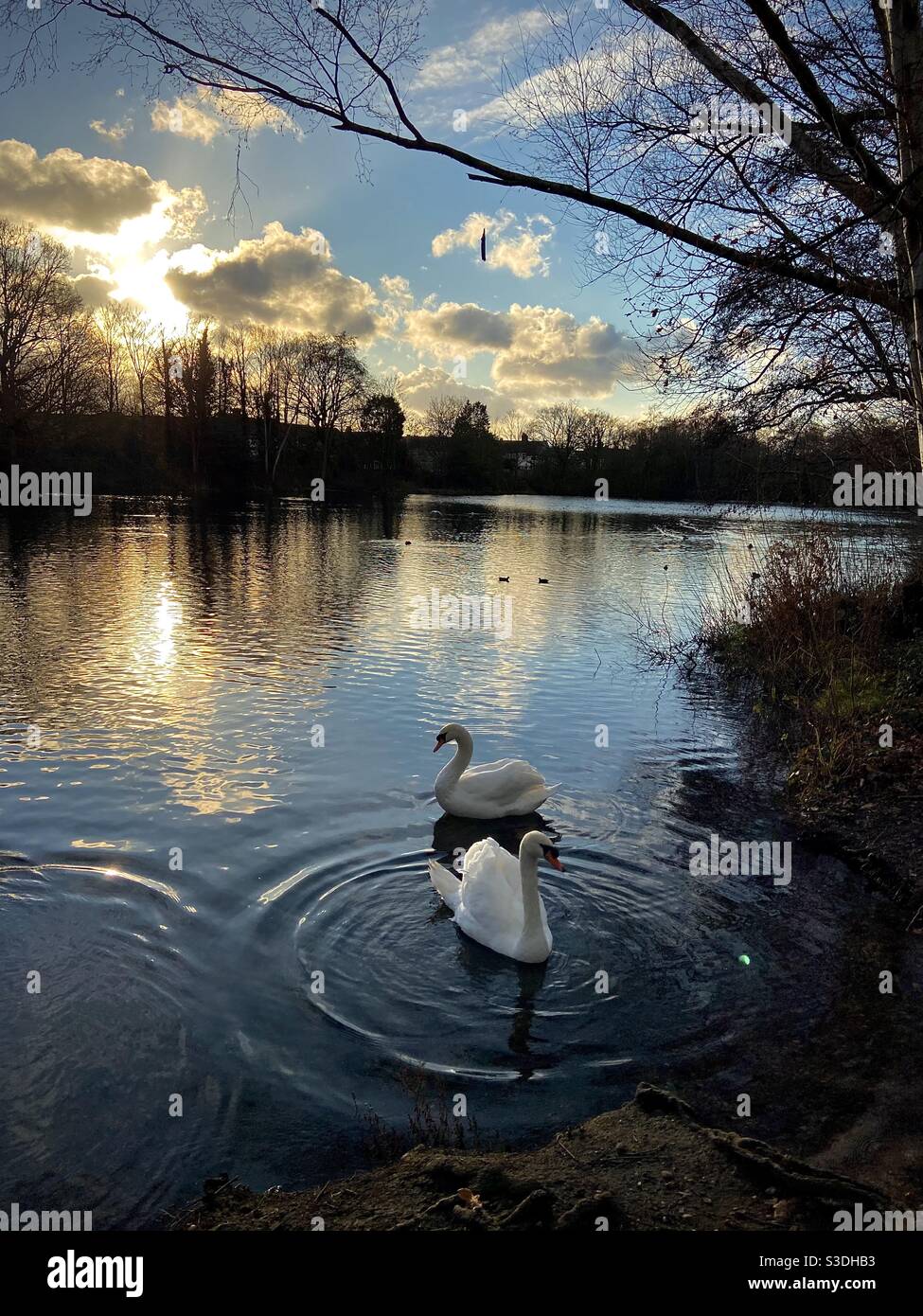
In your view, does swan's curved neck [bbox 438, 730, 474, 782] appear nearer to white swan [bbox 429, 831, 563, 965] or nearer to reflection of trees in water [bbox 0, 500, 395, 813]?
reflection of trees in water [bbox 0, 500, 395, 813]

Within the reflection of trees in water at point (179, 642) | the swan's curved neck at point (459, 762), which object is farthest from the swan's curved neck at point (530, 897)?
the reflection of trees in water at point (179, 642)

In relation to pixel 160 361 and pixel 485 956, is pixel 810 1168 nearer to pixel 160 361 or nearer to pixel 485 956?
pixel 485 956

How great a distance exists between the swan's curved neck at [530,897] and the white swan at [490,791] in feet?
8.43

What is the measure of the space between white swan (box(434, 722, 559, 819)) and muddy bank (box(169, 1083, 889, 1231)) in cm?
482

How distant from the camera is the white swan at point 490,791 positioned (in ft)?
29.3

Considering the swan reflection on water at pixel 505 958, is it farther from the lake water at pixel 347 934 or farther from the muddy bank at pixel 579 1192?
the muddy bank at pixel 579 1192

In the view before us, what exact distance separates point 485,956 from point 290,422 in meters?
89.7

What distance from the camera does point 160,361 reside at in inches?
3295

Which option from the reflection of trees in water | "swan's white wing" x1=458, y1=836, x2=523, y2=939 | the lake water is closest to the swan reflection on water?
the lake water

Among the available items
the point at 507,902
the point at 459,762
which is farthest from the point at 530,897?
the point at 459,762

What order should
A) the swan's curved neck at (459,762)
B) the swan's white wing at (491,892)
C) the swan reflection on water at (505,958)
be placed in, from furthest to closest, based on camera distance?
the swan's curved neck at (459,762)
the swan's white wing at (491,892)
the swan reflection on water at (505,958)

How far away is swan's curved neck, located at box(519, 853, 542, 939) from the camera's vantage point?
6.16 m

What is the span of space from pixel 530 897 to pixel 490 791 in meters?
2.72

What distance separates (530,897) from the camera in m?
6.24
